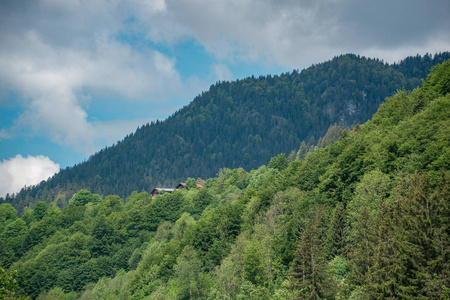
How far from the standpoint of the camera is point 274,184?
79688 mm

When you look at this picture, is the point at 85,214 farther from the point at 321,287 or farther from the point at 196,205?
the point at 321,287

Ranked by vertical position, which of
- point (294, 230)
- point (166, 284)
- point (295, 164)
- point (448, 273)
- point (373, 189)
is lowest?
point (166, 284)

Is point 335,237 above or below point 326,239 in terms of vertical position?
above

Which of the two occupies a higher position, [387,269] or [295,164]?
[295,164]

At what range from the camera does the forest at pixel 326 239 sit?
32.1 meters

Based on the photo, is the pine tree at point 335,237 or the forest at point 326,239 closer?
the forest at point 326,239

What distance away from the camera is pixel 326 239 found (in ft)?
158

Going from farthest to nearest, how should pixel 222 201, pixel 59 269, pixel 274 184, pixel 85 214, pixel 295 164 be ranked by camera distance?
pixel 85 214
pixel 222 201
pixel 59 269
pixel 295 164
pixel 274 184

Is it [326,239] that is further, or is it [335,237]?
[326,239]

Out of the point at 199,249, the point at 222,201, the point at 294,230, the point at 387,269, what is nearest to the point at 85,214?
the point at 222,201

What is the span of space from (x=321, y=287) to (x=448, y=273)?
10.3 m

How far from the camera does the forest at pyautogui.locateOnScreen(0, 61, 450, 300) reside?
32.1 meters

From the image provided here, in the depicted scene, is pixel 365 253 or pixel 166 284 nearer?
pixel 365 253

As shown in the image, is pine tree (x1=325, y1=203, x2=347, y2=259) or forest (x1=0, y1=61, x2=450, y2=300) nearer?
forest (x1=0, y1=61, x2=450, y2=300)
